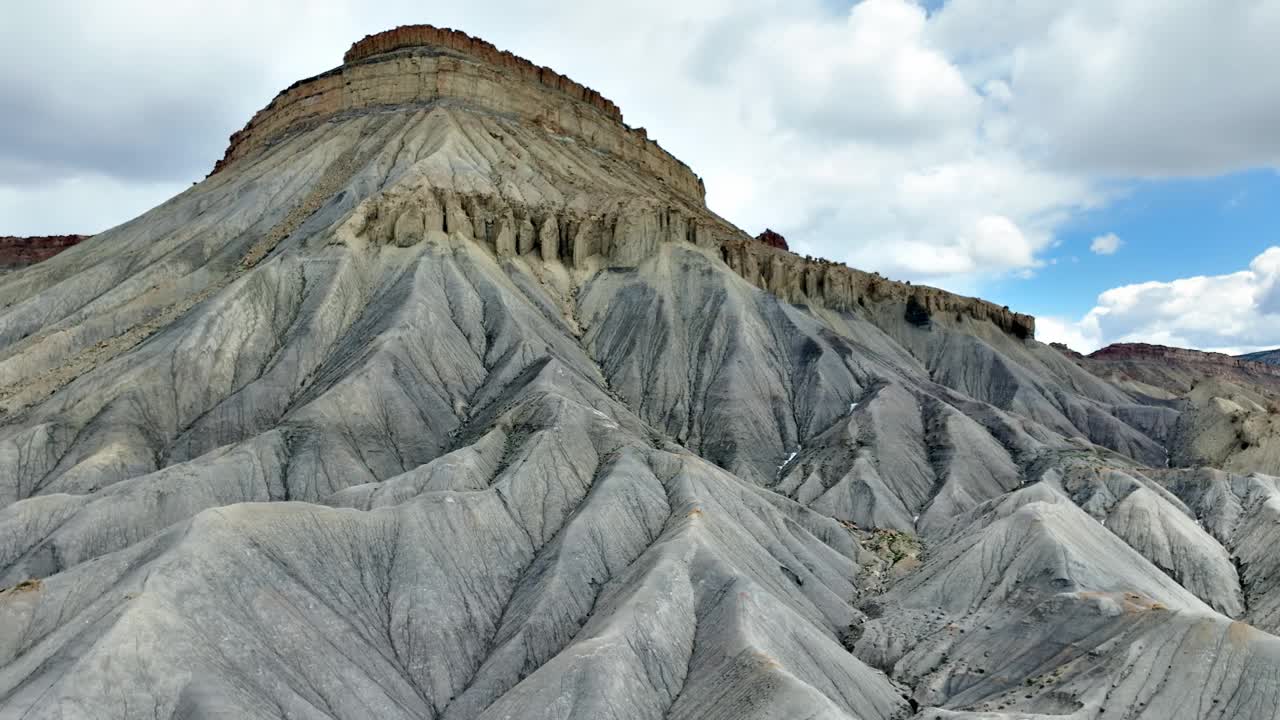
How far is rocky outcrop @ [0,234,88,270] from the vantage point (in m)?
144

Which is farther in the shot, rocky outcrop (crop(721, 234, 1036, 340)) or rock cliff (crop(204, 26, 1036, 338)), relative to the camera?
rocky outcrop (crop(721, 234, 1036, 340))

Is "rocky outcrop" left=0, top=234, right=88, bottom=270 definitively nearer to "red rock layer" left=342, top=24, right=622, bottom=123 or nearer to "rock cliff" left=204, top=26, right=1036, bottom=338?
"rock cliff" left=204, top=26, right=1036, bottom=338

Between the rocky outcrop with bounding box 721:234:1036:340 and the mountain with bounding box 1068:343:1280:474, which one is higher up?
the rocky outcrop with bounding box 721:234:1036:340

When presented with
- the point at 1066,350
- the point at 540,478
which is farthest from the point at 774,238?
the point at 540,478

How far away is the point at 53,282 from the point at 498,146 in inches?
1986

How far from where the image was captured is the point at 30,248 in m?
147

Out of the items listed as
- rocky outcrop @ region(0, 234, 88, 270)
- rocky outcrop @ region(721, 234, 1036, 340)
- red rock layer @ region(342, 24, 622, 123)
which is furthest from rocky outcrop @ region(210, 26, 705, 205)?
rocky outcrop @ region(0, 234, 88, 270)

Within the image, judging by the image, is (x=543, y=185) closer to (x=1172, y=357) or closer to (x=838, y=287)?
(x=838, y=287)

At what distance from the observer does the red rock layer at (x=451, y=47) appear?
106m

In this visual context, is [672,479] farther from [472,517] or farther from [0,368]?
[0,368]

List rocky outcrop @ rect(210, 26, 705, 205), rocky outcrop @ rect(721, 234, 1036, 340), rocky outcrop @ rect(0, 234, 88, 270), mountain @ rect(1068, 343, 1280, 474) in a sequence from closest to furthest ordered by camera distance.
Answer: mountain @ rect(1068, 343, 1280, 474) < rocky outcrop @ rect(721, 234, 1036, 340) < rocky outcrop @ rect(210, 26, 705, 205) < rocky outcrop @ rect(0, 234, 88, 270)

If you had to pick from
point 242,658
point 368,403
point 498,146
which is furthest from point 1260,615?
point 498,146

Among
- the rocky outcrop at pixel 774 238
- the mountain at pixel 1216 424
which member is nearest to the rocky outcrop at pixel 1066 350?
the mountain at pixel 1216 424

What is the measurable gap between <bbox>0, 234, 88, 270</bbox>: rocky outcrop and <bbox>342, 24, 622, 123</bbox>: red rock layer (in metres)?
76.5
